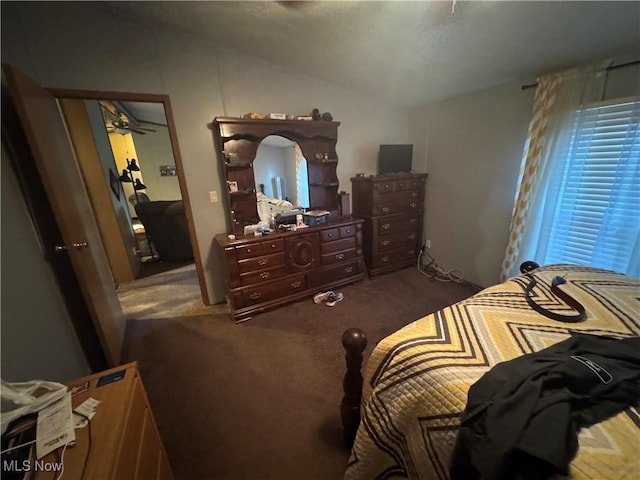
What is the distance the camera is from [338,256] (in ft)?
9.10

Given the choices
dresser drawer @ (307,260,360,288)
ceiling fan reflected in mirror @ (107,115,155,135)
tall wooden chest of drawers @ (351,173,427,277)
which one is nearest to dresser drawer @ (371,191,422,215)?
tall wooden chest of drawers @ (351,173,427,277)

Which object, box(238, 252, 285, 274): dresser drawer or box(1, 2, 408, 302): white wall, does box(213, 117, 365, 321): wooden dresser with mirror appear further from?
box(1, 2, 408, 302): white wall

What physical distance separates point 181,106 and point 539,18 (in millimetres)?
2638

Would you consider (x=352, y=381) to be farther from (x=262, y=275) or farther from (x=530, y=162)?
(x=530, y=162)

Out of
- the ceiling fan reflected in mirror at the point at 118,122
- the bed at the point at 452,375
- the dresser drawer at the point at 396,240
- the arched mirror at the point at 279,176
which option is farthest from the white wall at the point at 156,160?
the bed at the point at 452,375

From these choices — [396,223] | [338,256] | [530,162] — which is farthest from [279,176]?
[530,162]

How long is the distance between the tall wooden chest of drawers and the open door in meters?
2.55

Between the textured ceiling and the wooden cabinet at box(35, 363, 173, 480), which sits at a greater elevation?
the textured ceiling

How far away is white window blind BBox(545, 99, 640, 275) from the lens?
170 centimetres

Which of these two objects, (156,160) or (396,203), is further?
(156,160)

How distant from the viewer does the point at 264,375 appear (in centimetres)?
175

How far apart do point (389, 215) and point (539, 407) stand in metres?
2.52

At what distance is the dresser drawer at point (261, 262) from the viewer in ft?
7.49

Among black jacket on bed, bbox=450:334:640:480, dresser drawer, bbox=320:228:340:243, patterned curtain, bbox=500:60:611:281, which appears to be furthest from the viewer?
dresser drawer, bbox=320:228:340:243
